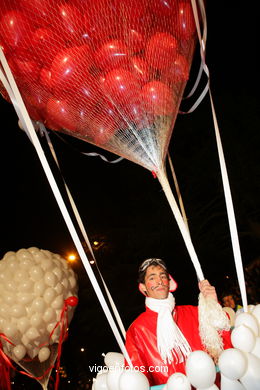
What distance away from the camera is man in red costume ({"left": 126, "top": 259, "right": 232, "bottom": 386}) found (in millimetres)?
2109

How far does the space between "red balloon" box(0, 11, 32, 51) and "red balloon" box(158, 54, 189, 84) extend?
2.70 ft

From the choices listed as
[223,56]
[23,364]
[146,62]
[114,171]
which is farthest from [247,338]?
[114,171]

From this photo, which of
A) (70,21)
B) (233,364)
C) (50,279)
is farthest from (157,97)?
(50,279)

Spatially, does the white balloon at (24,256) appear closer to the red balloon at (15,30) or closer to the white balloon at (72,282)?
the white balloon at (72,282)

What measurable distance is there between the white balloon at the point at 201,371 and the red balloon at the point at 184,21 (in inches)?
74.3

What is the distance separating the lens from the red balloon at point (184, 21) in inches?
76.3

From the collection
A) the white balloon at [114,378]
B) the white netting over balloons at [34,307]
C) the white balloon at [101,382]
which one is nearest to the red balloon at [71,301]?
the white netting over balloons at [34,307]

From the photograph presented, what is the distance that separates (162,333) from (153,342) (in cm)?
12

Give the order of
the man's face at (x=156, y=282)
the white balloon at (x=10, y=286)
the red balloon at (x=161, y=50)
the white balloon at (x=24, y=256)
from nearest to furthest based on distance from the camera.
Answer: the red balloon at (x=161, y=50)
the man's face at (x=156, y=282)
the white balloon at (x=10, y=286)
the white balloon at (x=24, y=256)

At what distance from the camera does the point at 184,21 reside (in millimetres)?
1979

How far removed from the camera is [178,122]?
302 inches

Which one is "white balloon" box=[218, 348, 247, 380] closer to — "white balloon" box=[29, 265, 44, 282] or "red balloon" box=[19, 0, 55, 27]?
"red balloon" box=[19, 0, 55, 27]

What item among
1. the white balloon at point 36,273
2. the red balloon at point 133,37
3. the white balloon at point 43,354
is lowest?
the white balloon at point 43,354

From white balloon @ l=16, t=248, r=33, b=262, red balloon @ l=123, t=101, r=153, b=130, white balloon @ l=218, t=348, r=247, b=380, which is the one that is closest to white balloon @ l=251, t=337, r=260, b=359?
white balloon @ l=218, t=348, r=247, b=380
